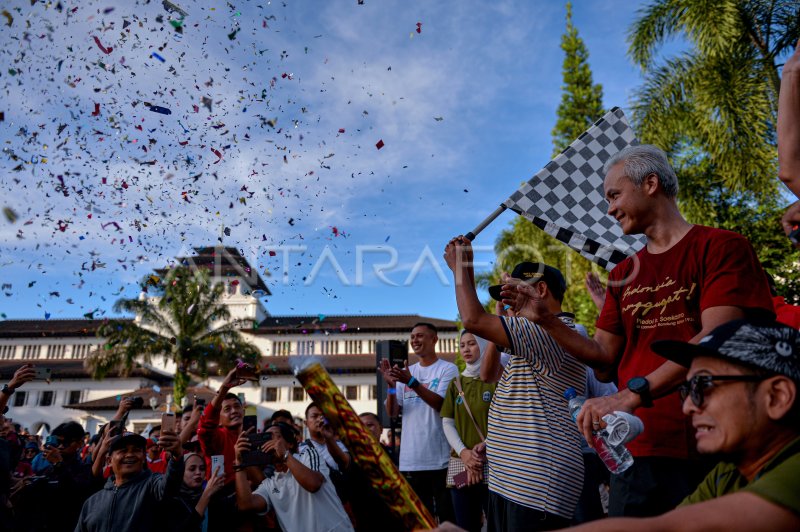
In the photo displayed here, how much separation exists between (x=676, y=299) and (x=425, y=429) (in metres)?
4.15

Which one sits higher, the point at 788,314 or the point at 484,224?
the point at 484,224

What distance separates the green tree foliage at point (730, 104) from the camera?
42.7ft

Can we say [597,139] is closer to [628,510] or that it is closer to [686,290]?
Answer: [686,290]

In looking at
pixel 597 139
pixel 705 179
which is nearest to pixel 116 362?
pixel 705 179

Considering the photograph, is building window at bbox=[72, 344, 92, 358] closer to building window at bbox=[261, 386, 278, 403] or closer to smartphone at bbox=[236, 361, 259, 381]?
building window at bbox=[261, 386, 278, 403]

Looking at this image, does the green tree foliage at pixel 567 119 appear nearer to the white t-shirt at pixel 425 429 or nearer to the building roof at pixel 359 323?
the white t-shirt at pixel 425 429

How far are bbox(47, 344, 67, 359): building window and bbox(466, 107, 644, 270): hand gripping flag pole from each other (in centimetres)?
6783

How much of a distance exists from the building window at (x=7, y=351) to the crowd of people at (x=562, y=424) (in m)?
65.2

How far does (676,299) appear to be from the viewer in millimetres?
2717

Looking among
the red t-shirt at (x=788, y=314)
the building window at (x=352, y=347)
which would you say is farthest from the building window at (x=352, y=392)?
the red t-shirt at (x=788, y=314)

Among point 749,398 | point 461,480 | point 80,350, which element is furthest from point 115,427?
point 80,350

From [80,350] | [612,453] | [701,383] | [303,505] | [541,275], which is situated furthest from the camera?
[80,350]

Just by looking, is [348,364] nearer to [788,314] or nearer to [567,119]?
[567,119]

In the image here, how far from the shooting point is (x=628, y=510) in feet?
8.41
